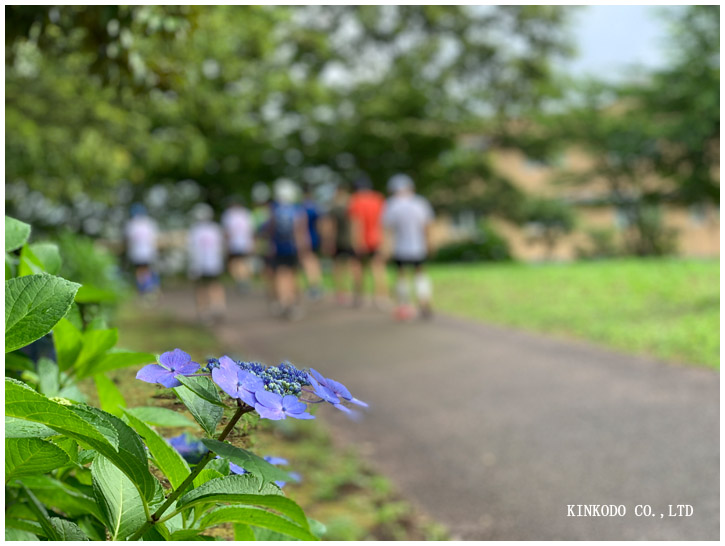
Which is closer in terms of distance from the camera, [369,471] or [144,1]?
[144,1]

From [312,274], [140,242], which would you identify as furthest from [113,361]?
[140,242]

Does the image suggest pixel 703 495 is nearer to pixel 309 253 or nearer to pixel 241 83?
pixel 309 253

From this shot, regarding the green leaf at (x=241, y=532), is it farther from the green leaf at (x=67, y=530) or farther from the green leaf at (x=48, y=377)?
the green leaf at (x=48, y=377)

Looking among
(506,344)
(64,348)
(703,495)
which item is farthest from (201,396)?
(506,344)

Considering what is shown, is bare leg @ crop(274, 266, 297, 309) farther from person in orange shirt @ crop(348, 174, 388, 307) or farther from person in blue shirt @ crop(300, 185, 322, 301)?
person in orange shirt @ crop(348, 174, 388, 307)

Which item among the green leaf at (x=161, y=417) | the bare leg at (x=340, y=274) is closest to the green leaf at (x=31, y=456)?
the green leaf at (x=161, y=417)

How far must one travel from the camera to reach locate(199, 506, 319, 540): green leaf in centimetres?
85

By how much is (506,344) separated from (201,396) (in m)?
8.22

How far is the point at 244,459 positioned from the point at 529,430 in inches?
183

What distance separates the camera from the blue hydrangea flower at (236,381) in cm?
80

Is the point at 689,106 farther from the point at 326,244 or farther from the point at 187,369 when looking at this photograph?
the point at 187,369

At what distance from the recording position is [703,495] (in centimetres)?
391

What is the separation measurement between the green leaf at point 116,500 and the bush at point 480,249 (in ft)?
82.8

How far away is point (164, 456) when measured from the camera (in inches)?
38.3
